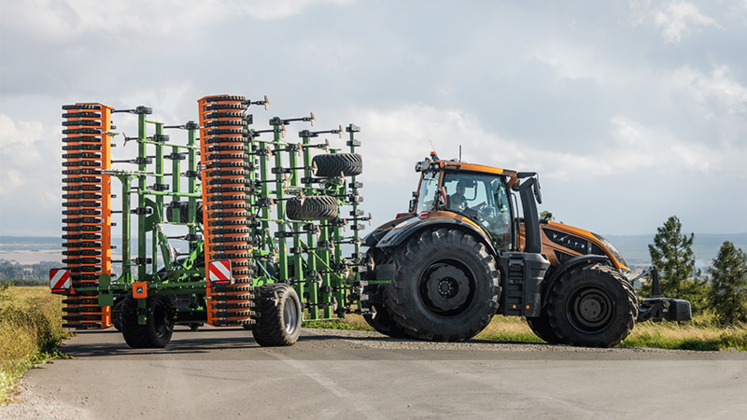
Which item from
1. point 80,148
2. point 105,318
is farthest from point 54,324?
point 80,148

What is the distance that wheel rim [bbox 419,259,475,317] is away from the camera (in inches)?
498

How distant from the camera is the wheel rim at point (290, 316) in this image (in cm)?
1240

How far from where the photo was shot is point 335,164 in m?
15.7

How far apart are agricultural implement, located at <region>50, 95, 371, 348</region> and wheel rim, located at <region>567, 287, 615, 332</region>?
3843 millimetres

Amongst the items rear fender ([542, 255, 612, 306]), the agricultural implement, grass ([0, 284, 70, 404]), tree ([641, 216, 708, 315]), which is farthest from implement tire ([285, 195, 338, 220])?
tree ([641, 216, 708, 315])

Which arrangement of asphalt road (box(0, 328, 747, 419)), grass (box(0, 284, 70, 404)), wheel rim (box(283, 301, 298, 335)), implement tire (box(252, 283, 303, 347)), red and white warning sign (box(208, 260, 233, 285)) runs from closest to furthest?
asphalt road (box(0, 328, 747, 419)) → grass (box(0, 284, 70, 404)) → red and white warning sign (box(208, 260, 233, 285)) → implement tire (box(252, 283, 303, 347)) → wheel rim (box(283, 301, 298, 335))

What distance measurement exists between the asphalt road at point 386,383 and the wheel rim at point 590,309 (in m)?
0.90

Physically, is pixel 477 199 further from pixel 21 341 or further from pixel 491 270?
pixel 21 341

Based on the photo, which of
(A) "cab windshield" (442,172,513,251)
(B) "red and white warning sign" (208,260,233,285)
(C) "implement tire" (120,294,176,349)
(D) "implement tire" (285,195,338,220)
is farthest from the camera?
(D) "implement tire" (285,195,338,220)

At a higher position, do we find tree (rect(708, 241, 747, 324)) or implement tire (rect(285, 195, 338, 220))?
implement tire (rect(285, 195, 338, 220))

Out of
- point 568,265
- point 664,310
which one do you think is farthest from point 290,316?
point 664,310

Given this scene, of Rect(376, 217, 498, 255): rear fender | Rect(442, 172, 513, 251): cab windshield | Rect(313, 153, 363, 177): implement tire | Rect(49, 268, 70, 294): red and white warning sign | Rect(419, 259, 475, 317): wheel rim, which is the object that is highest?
Rect(313, 153, 363, 177): implement tire

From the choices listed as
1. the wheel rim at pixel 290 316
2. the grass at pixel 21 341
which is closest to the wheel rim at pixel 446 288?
the wheel rim at pixel 290 316

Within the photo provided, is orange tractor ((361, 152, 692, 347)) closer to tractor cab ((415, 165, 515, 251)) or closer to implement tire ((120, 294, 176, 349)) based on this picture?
tractor cab ((415, 165, 515, 251))
